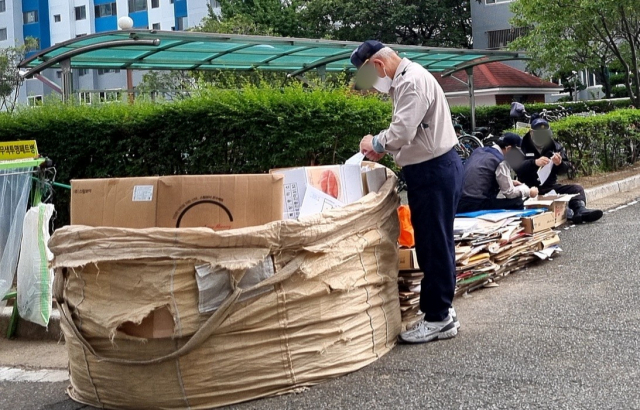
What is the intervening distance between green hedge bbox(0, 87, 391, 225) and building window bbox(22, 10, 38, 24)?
5757cm

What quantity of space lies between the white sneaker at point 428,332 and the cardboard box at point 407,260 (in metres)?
0.50

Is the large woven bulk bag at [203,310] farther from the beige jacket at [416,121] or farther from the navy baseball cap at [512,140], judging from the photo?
the navy baseball cap at [512,140]

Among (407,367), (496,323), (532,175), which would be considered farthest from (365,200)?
(532,175)

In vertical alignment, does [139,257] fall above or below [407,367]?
above

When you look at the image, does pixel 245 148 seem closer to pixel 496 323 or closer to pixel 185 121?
pixel 185 121

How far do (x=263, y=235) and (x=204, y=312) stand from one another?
47 cm

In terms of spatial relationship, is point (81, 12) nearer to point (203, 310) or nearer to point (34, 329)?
point (34, 329)

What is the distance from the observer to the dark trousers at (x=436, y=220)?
4.64 metres

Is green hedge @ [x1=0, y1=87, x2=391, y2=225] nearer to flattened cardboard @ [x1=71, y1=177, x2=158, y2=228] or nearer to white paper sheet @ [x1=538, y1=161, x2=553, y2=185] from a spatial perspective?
white paper sheet @ [x1=538, y1=161, x2=553, y2=185]

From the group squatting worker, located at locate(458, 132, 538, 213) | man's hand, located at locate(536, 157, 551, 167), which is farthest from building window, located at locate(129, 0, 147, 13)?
squatting worker, located at locate(458, 132, 538, 213)

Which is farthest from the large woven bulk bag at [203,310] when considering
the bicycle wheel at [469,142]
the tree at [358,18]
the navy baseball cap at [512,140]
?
the tree at [358,18]

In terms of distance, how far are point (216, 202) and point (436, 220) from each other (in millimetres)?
1269

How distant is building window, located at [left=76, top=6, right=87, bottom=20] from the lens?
199ft

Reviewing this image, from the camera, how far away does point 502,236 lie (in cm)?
643
